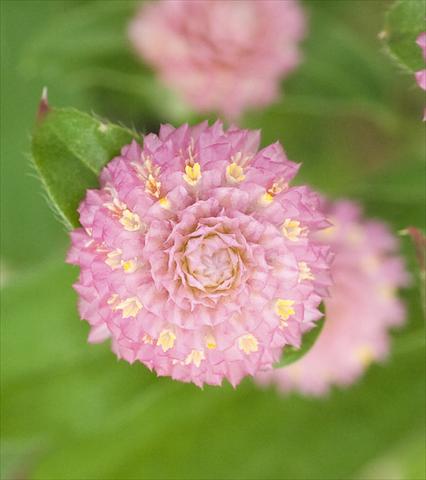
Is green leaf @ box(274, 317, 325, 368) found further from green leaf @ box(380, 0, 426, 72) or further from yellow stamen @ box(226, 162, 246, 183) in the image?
green leaf @ box(380, 0, 426, 72)

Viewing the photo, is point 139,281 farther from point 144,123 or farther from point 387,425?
point 144,123

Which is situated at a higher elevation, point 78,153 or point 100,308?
point 78,153

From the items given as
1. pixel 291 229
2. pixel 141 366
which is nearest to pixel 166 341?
pixel 291 229

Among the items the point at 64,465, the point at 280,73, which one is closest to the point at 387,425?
the point at 64,465

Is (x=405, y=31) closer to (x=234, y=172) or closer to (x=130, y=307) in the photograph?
(x=234, y=172)

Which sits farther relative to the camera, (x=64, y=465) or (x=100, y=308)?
(x=64, y=465)

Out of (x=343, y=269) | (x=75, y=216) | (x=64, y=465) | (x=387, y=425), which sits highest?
(x=75, y=216)
